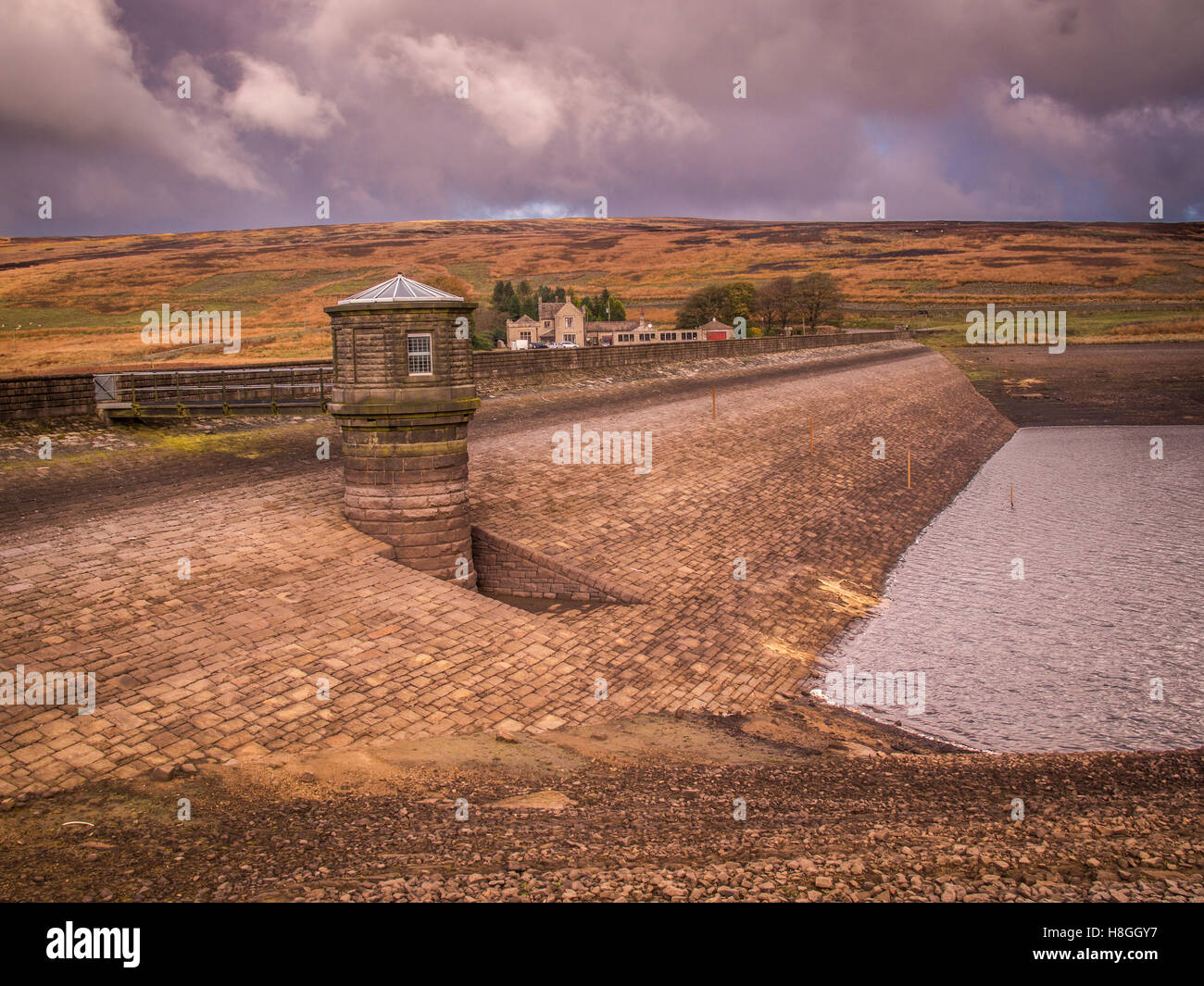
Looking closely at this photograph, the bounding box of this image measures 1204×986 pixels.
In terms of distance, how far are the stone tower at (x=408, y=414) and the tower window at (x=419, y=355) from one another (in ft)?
0.05

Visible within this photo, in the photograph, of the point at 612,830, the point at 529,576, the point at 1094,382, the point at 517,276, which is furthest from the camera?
the point at 517,276

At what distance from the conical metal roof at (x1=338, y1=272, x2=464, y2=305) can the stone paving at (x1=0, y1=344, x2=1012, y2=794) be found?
3800 mm

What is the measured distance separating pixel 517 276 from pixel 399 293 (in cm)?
14749

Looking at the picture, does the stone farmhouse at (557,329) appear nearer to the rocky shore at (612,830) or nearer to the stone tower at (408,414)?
the stone tower at (408,414)

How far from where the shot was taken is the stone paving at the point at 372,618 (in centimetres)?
912

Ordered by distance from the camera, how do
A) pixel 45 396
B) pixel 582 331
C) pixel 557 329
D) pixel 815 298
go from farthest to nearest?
pixel 815 298, pixel 557 329, pixel 582 331, pixel 45 396

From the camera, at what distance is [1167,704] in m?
13.7

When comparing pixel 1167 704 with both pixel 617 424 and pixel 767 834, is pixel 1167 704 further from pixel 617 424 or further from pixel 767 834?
pixel 617 424

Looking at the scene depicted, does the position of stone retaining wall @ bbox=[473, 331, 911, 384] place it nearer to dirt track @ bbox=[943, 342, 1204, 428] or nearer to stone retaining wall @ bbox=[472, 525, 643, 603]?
stone retaining wall @ bbox=[472, 525, 643, 603]

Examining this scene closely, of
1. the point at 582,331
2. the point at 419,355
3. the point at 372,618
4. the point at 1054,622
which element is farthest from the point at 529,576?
the point at 582,331

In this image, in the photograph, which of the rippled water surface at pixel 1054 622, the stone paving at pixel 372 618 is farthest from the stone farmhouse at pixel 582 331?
the stone paving at pixel 372 618

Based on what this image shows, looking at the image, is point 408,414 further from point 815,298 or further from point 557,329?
point 815,298

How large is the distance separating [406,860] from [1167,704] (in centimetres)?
1277

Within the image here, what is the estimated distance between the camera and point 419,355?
13656mm
